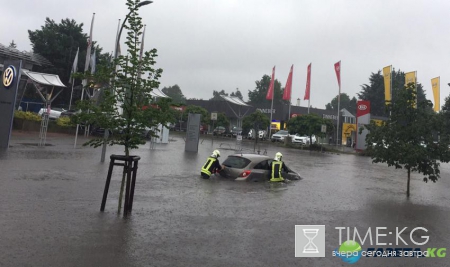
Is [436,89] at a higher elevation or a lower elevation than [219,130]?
higher

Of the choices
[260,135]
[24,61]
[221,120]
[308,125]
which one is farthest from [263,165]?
[24,61]

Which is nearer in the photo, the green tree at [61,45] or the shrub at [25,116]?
the shrub at [25,116]

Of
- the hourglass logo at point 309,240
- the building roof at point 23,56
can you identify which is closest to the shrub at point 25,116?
the building roof at point 23,56

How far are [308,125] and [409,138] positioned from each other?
26.7 m

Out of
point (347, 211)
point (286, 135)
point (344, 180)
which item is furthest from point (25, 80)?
point (347, 211)

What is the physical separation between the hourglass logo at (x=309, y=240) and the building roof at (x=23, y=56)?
140ft

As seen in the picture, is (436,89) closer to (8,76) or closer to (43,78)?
(43,78)

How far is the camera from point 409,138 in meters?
12.9

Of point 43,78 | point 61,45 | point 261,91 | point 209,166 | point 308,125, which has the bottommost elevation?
point 209,166

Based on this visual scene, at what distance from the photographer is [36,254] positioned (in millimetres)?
5223

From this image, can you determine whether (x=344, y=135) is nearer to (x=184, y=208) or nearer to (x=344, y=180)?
(x=344, y=180)

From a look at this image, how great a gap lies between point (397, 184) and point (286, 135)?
98.7 ft

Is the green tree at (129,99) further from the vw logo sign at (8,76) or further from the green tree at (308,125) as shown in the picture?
the green tree at (308,125)

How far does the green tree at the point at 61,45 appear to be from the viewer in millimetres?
51156
